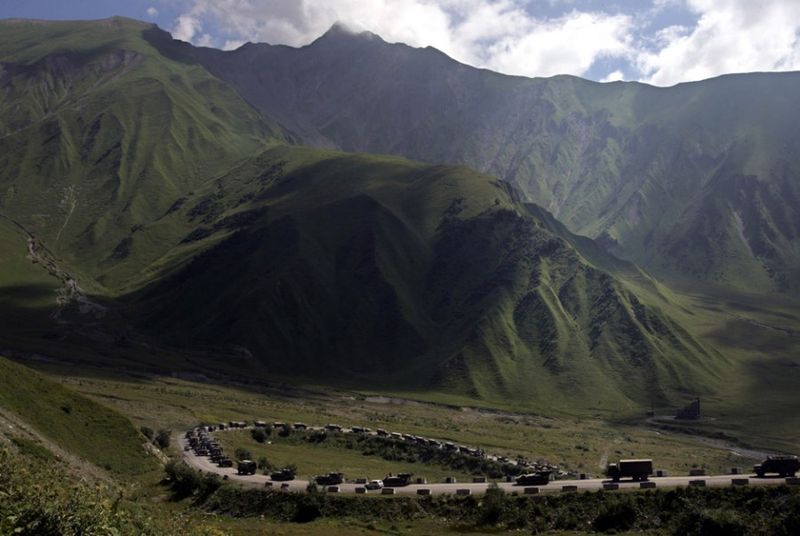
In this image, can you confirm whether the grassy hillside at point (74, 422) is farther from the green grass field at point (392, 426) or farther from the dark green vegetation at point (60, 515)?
the dark green vegetation at point (60, 515)

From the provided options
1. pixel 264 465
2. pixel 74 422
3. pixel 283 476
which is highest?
pixel 74 422

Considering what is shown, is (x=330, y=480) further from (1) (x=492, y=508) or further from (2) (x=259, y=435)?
(2) (x=259, y=435)

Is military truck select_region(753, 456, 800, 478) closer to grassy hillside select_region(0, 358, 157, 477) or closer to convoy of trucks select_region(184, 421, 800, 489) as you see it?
convoy of trucks select_region(184, 421, 800, 489)

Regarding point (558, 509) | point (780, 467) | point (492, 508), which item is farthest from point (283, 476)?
point (780, 467)

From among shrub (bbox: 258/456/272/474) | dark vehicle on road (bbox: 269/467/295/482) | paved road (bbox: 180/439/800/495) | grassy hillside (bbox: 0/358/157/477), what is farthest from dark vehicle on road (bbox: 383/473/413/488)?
grassy hillside (bbox: 0/358/157/477)

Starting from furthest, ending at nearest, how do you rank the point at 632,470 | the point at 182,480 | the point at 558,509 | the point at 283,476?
→ the point at 283,476, the point at 182,480, the point at 632,470, the point at 558,509

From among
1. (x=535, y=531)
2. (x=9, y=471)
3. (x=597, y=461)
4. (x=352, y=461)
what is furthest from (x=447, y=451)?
(x=9, y=471)
